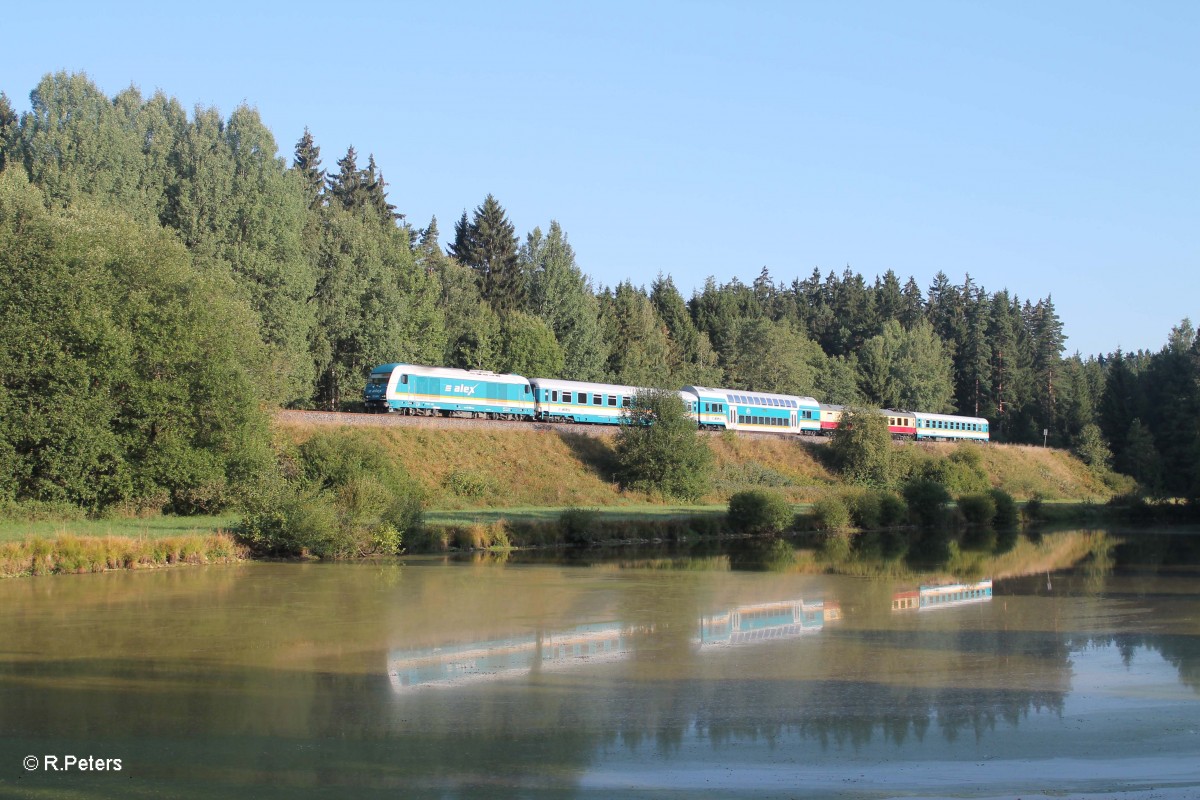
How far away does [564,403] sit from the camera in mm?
60438

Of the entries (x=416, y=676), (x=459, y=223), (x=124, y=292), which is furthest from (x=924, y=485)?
(x=459, y=223)

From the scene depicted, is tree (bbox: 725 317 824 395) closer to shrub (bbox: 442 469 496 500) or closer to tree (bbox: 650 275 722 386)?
tree (bbox: 650 275 722 386)

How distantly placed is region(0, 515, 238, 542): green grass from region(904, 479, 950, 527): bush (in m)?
32.6

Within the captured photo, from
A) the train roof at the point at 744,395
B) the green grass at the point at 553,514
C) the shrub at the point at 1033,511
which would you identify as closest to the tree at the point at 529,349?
the train roof at the point at 744,395

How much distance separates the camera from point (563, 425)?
57625mm

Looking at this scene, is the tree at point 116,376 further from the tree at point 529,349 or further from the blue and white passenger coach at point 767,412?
the blue and white passenger coach at point 767,412

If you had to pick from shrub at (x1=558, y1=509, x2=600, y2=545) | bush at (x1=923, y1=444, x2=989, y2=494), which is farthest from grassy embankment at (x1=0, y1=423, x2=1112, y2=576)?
bush at (x1=923, y1=444, x2=989, y2=494)

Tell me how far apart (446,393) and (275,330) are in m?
9.24

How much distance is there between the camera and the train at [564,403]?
174ft

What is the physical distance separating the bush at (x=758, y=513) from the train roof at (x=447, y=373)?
1721 cm

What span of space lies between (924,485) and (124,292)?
3751 cm

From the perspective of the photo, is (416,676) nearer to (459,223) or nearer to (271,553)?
(271,553)

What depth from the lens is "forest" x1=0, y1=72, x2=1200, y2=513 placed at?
3419cm

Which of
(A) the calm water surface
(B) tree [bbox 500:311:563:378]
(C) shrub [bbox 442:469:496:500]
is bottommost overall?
(A) the calm water surface
